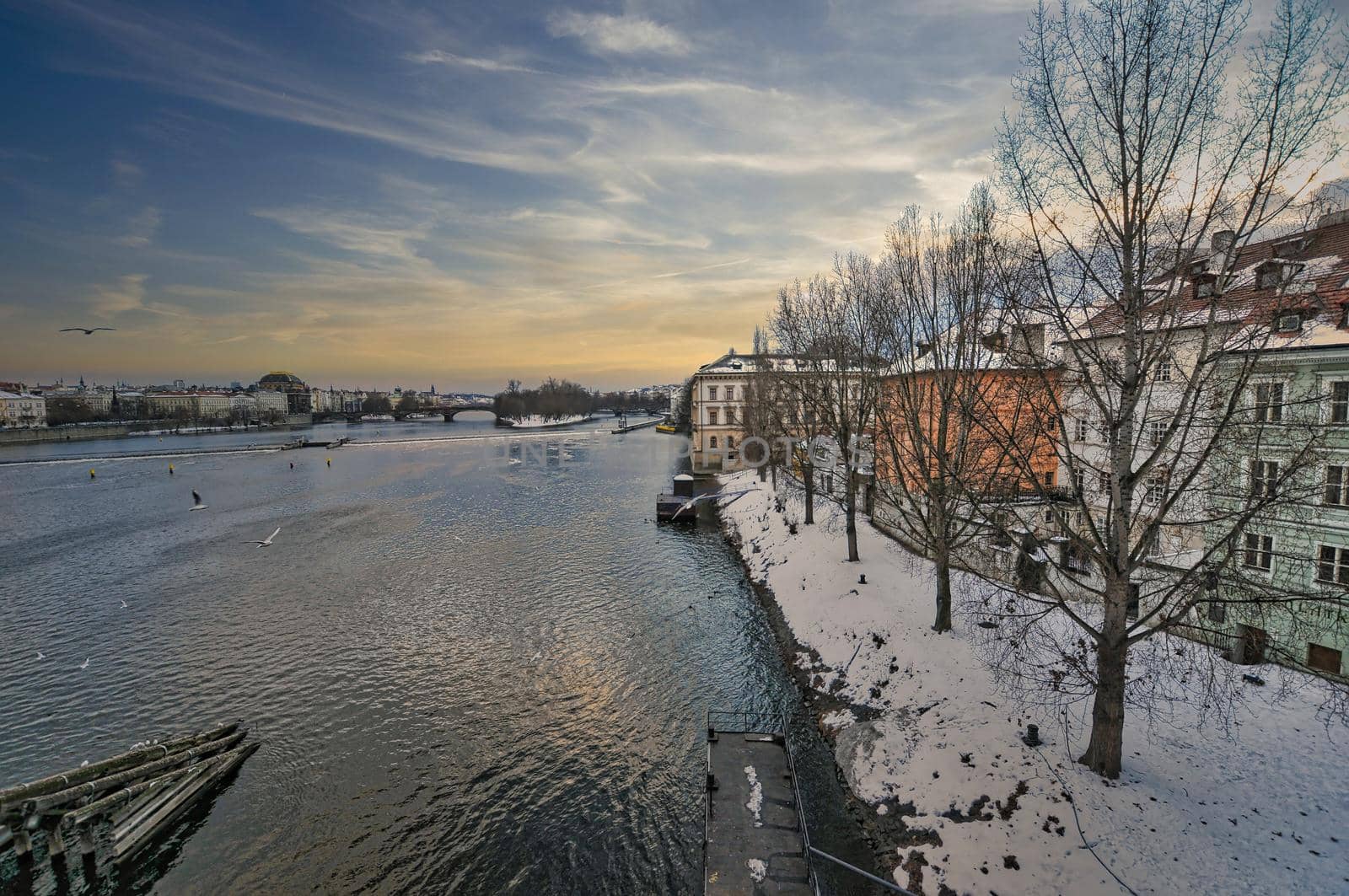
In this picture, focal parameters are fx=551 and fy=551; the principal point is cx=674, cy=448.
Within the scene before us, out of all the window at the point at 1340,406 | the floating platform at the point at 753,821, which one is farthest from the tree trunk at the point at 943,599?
the window at the point at 1340,406

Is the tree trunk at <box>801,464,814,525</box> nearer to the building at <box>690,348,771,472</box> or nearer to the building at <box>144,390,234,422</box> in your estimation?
the building at <box>690,348,771,472</box>

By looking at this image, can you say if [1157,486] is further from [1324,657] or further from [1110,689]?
[1324,657]

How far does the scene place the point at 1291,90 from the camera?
690cm

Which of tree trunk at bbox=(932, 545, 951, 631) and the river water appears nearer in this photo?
the river water

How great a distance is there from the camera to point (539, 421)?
143 meters

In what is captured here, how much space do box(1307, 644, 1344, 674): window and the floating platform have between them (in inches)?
608

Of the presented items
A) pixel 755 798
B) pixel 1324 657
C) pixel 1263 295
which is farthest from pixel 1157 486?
pixel 1324 657

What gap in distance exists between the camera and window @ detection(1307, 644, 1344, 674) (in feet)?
48.5

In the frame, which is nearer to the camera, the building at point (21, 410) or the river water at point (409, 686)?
the river water at point (409, 686)

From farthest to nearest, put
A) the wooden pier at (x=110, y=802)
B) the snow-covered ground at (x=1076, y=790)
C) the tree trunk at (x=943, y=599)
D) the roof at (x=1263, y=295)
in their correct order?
the tree trunk at (x=943, y=599), the wooden pier at (x=110, y=802), the snow-covered ground at (x=1076, y=790), the roof at (x=1263, y=295)

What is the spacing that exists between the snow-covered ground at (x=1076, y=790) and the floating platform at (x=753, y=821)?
5.50 ft

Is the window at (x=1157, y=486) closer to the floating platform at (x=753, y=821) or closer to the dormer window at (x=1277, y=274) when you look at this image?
the dormer window at (x=1277, y=274)

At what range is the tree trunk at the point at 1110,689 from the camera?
27.8 feet

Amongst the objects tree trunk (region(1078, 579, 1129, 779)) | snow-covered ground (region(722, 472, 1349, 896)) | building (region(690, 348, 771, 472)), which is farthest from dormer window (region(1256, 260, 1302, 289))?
building (region(690, 348, 771, 472))
